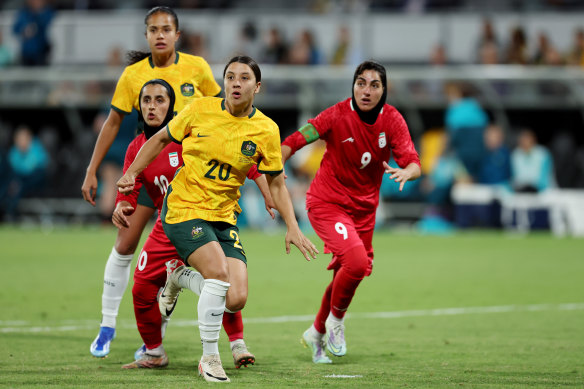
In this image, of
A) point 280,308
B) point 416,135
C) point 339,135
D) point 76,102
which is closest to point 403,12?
point 416,135

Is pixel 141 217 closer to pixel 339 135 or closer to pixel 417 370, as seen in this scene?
pixel 339 135

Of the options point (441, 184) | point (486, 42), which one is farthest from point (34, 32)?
point (486, 42)

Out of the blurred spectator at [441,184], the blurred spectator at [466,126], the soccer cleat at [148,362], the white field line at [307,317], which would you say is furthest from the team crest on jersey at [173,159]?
the blurred spectator at [466,126]

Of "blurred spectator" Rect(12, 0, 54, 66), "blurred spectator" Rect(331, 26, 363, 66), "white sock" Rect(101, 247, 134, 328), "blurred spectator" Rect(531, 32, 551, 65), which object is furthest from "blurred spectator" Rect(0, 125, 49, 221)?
"white sock" Rect(101, 247, 134, 328)

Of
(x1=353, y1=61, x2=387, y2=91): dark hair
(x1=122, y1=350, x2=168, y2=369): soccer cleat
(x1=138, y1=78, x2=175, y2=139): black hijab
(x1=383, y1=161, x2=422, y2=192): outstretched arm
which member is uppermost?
(x1=353, y1=61, x2=387, y2=91): dark hair

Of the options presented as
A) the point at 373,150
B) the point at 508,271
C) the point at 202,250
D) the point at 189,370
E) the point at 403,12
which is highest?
the point at 403,12

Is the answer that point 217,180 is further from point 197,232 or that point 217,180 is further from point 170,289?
point 170,289

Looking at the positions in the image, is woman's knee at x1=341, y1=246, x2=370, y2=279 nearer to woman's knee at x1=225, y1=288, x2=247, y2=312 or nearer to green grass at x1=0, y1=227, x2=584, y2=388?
green grass at x1=0, y1=227, x2=584, y2=388

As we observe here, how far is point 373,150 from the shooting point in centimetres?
779

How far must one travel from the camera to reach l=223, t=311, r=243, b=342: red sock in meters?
7.04

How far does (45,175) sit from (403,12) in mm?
9887

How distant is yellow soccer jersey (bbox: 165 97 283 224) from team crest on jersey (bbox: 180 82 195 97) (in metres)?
1.25

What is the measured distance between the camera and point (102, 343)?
7.49 meters

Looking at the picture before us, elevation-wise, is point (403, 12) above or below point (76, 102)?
above
